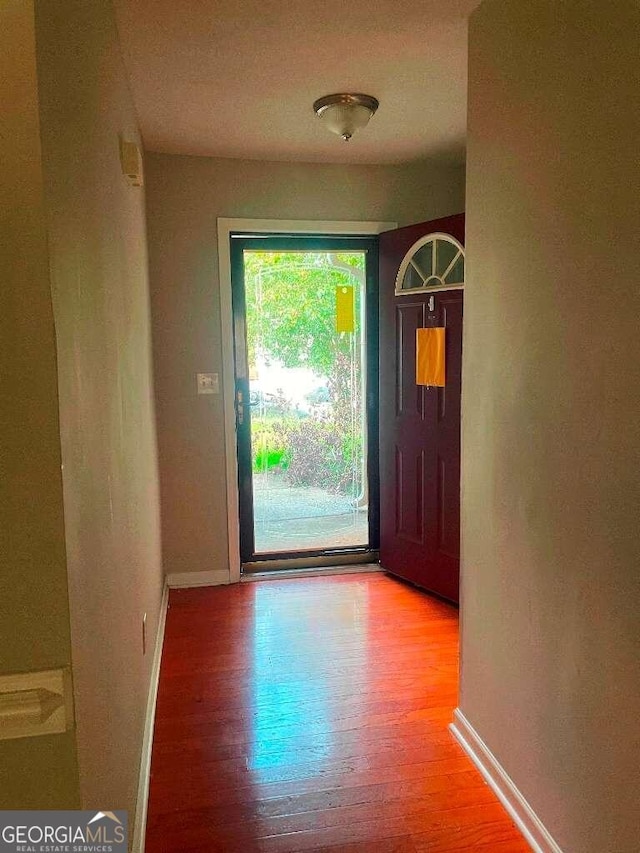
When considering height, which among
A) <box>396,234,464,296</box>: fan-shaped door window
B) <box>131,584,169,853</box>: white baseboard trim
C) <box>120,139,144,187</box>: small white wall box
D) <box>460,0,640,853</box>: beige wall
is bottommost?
<box>131,584,169,853</box>: white baseboard trim

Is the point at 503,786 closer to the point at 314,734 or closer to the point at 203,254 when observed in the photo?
the point at 314,734

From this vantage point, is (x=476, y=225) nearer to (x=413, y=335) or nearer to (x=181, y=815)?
(x=413, y=335)

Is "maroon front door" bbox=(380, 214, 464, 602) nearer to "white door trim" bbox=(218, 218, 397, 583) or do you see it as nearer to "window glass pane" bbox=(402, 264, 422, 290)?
"window glass pane" bbox=(402, 264, 422, 290)

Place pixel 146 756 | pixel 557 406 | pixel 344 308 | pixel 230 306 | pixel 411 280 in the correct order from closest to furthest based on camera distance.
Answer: pixel 557 406, pixel 146 756, pixel 411 280, pixel 230 306, pixel 344 308

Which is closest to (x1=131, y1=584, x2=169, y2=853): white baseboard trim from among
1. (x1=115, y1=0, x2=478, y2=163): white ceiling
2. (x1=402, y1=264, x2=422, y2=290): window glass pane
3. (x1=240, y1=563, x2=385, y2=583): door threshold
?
(x1=240, y1=563, x2=385, y2=583): door threshold

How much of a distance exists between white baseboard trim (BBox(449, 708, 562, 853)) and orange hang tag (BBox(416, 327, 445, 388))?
1.60 metres

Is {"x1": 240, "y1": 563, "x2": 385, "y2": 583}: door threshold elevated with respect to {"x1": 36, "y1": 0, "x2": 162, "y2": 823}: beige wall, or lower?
lower

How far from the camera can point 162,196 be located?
3.38 metres

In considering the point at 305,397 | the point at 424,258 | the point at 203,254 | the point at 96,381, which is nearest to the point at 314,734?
the point at 96,381

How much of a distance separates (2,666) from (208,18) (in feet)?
6.06

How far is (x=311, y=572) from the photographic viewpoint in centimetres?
383

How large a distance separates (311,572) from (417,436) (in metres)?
1.07

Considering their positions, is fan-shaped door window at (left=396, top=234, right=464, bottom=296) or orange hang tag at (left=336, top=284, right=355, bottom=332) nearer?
fan-shaped door window at (left=396, top=234, right=464, bottom=296)

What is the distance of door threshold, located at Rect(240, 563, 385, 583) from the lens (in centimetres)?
376
